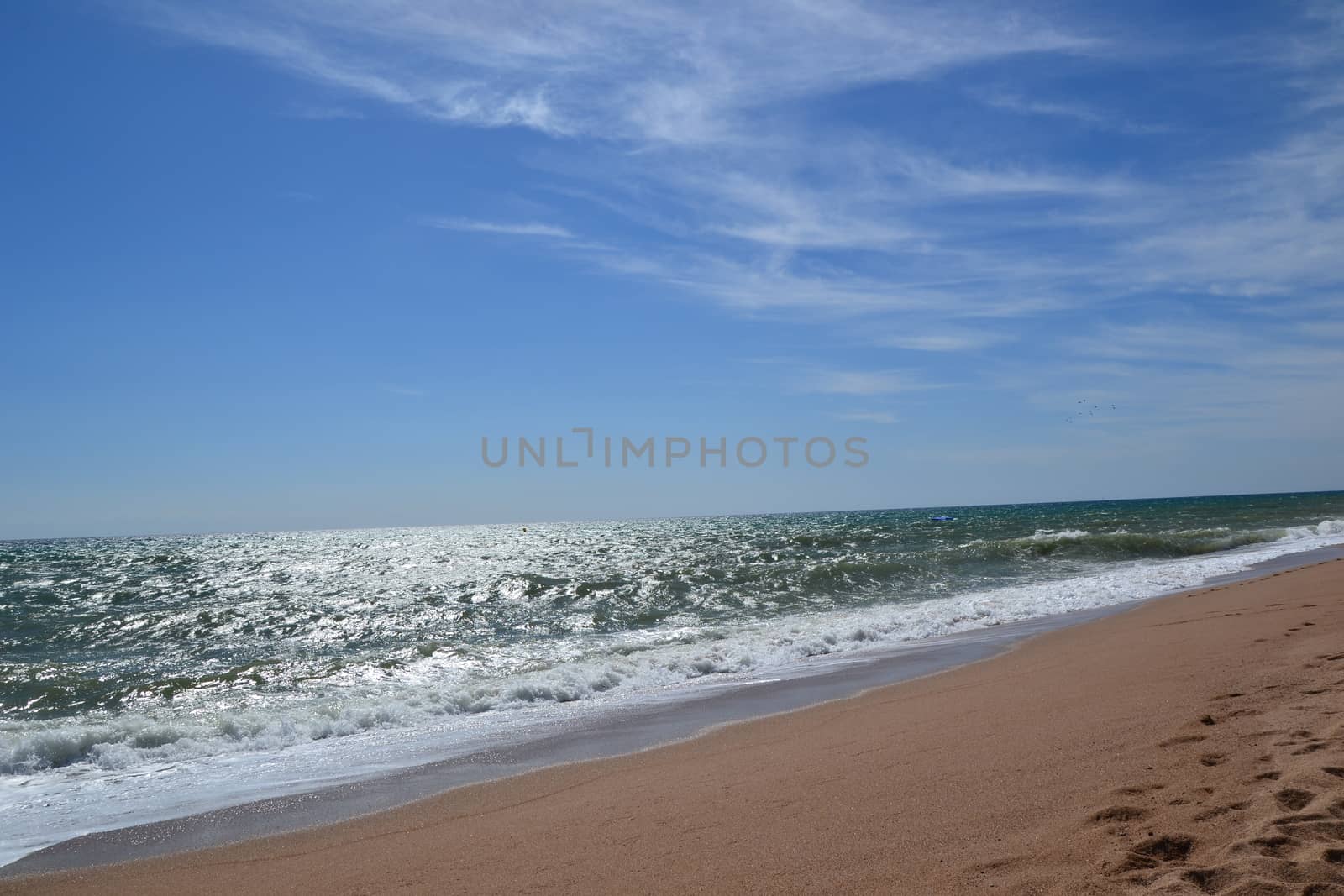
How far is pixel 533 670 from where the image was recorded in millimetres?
11883

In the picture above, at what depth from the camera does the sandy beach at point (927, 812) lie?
3.39m

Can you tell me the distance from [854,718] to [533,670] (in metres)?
6.00

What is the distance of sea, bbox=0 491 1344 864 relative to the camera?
305 inches

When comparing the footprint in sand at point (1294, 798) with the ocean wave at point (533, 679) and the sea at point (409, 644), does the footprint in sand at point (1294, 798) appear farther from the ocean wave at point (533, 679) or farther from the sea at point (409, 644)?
the ocean wave at point (533, 679)

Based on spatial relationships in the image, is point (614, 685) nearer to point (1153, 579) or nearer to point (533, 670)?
point (533, 670)

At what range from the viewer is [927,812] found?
418 cm

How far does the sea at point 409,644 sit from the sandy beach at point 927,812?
2.16 metres

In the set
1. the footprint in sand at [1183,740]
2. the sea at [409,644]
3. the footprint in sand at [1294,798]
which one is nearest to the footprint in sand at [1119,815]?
the footprint in sand at [1294,798]

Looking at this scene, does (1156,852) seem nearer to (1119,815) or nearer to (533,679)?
(1119,815)

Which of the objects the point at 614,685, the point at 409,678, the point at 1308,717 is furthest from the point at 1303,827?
the point at 409,678

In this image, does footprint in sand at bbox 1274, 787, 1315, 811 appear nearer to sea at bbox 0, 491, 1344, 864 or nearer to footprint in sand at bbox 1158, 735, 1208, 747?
footprint in sand at bbox 1158, 735, 1208, 747

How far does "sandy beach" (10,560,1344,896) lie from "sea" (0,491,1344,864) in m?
2.16

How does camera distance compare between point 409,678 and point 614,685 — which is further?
point 409,678

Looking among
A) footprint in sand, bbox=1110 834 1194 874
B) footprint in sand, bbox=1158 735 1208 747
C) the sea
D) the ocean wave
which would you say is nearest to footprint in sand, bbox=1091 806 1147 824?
footprint in sand, bbox=1110 834 1194 874
